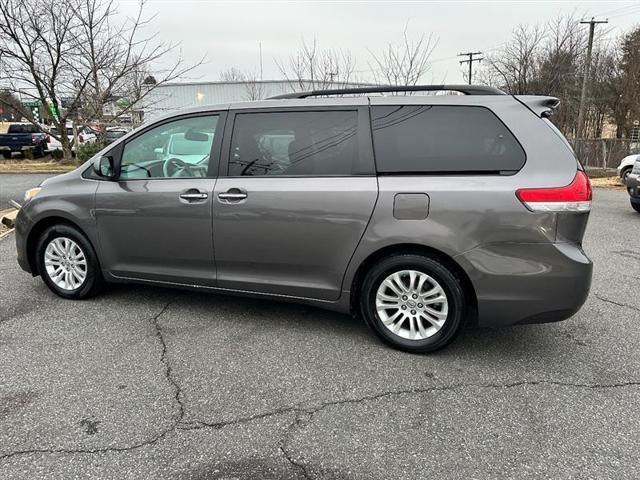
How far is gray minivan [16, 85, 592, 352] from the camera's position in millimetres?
3197

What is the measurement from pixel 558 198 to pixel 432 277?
36.7 inches

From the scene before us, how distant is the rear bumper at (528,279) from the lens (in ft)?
10.4

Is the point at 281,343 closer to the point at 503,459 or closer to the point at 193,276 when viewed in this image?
the point at 193,276

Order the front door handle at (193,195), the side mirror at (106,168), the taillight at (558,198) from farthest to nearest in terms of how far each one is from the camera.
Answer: the side mirror at (106,168), the front door handle at (193,195), the taillight at (558,198)

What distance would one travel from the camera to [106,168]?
4.22 metres

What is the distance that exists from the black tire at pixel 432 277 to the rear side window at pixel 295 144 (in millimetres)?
737

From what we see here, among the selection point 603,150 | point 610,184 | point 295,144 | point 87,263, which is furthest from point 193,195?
point 603,150

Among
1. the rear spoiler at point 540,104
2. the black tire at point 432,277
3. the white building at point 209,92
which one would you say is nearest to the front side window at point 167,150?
the black tire at point 432,277

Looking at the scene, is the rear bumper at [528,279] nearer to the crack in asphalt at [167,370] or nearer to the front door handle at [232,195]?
the front door handle at [232,195]

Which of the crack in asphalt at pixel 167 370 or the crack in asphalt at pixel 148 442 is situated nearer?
the crack in asphalt at pixel 148 442

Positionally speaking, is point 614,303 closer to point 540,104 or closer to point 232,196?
point 540,104

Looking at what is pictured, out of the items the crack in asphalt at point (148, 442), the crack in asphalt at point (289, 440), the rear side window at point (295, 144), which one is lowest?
the crack in asphalt at point (289, 440)

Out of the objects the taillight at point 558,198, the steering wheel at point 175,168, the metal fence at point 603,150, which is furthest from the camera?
the metal fence at point 603,150

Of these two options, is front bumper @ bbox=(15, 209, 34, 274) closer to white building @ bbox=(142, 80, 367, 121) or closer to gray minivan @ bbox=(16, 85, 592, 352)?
gray minivan @ bbox=(16, 85, 592, 352)
